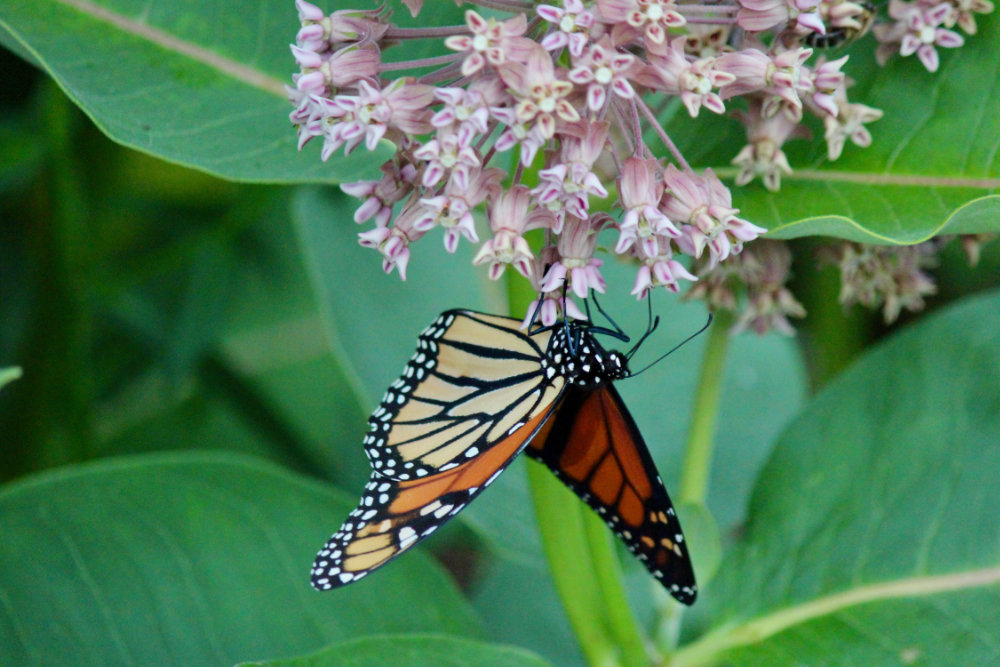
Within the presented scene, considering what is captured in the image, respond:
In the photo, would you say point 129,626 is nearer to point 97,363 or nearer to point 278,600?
point 278,600

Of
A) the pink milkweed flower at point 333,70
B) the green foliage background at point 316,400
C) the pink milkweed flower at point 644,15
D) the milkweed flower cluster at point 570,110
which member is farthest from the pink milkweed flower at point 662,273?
the pink milkweed flower at point 333,70

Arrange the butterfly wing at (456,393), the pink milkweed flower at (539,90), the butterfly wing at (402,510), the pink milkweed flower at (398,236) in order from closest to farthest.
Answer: the pink milkweed flower at (539,90) < the pink milkweed flower at (398,236) < the butterfly wing at (402,510) < the butterfly wing at (456,393)

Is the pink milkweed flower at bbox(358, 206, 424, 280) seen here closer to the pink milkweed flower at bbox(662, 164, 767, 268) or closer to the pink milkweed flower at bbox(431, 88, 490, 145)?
the pink milkweed flower at bbox(431, 88, 490, 145)

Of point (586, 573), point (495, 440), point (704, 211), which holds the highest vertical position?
point (704, 211)

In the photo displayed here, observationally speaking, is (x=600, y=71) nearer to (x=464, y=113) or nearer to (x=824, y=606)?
(x=464, y=113)

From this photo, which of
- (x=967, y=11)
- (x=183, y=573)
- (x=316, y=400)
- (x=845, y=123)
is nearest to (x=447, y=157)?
(x=845, y=123)

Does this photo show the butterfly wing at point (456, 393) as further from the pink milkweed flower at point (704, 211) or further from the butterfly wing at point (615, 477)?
the pink milkweed flower at point (704, 211)
